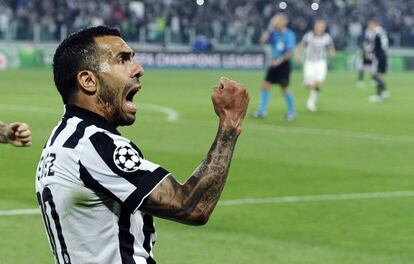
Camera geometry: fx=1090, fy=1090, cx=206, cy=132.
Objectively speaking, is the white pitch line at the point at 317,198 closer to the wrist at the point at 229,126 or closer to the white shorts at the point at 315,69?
the wrist at the point at 229,126

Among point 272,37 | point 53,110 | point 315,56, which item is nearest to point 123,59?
point 272,37

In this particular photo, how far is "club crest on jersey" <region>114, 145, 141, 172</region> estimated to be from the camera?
4.27 m

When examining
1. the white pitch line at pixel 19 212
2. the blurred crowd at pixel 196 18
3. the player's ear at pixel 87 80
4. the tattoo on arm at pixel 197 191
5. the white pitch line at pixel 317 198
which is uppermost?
the player's ear at pixel 87 80

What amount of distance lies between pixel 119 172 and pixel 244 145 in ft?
47.0

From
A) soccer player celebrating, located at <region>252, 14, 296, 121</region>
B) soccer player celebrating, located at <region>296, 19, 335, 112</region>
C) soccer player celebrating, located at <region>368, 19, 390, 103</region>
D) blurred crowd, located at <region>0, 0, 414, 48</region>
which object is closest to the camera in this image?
soccer player celebrating, located at <region>252, 14, 296, 121</region>

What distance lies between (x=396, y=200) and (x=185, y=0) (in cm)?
4590

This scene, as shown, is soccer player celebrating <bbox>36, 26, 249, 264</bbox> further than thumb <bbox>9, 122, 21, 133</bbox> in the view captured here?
No

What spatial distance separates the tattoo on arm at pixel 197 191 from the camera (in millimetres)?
4355

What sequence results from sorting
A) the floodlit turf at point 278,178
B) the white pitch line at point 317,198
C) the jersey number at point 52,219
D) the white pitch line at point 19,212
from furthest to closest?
the white pitch line at point 317,198
the white pitch line at point 19,212
the floodlit turf at point 278,178
the jersey number at point 52,219

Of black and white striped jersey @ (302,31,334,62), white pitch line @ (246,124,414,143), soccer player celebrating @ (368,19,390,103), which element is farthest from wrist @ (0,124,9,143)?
soccer player celebrating @ (368,19,390,103)

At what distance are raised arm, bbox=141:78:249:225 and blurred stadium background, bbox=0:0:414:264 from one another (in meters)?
4.62

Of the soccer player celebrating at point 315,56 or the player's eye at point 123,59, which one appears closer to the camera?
the player's eye at point 123,59

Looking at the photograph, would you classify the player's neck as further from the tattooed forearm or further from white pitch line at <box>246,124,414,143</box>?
white pitch line at <box>246,124,414,143</box>

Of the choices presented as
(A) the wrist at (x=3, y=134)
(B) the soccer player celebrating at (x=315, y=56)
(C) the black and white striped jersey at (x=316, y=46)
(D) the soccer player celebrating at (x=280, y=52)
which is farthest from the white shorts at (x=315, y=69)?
(A) the wrist at (x=3, y=134)
